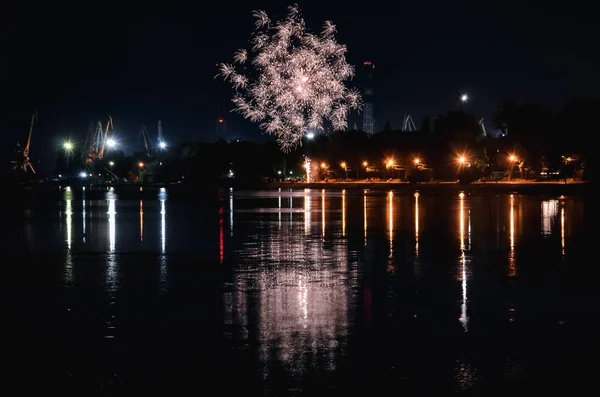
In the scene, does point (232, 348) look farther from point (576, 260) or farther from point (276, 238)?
point (276, 238)

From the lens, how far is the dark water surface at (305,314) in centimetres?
718

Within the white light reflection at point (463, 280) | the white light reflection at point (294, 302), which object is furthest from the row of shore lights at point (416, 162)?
the white light reflection at point (294, 302)

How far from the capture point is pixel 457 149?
105 m

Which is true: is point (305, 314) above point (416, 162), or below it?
below

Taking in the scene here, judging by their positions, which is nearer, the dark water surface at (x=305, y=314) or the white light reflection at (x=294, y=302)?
the dark water surface at (x=305, y=314)

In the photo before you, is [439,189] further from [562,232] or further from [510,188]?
[562,232]

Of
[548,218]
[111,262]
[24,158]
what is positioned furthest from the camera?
[24,158]

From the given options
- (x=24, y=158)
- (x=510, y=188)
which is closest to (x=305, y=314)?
(x=510, y=188)

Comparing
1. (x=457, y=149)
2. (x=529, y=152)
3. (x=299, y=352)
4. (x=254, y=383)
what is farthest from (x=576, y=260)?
(x=457, y=149)

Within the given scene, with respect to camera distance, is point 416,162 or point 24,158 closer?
point 416,162

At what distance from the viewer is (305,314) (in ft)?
33.6

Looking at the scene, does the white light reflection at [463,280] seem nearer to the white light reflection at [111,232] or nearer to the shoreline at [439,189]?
the white light reflection at [111,232]

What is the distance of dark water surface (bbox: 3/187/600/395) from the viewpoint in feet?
23.6

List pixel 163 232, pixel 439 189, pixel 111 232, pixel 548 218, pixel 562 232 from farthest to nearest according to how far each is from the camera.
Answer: pixel 439 189 < pixel 548 218 < pixel 111 232 < pixel 163 232 < pixel 562 232
